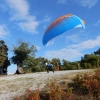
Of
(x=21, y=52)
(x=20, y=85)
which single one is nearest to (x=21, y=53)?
(x=21, y=52)

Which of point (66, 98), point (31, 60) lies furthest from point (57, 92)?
point (31, 60)

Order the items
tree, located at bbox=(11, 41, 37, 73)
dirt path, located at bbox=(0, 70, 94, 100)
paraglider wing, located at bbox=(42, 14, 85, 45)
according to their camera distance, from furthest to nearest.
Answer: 1. tree, located at bbox=(11, 41, 37, 73)
2. paraglider wing, located at bbox=(42, 14, 85, 45)
3. dirt path, located at bbox=(0, 70, 94, 100)

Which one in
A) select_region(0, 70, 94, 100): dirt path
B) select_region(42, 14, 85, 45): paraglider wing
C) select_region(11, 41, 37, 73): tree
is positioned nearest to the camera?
select_region(0, 70, 94, 100): dirt path

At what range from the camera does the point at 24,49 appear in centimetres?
4394

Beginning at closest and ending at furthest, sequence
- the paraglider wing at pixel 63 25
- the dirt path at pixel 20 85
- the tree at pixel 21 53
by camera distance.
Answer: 1. the dirt path at pixel 20 85
2. the paraglider wing at pixel 63 25
3. the tree at pixel 21 53

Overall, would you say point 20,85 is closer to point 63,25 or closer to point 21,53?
point 63,25

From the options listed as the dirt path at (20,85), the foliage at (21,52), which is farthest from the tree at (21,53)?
the dirt path at (20,85)

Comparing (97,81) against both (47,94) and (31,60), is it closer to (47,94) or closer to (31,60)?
(47,94)

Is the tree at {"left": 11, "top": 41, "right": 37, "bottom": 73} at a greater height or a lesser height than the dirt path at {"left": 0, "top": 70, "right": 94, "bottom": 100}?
greater

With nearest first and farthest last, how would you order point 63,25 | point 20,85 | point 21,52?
1. point 63,25
2. point 20,85
3. point 21,52

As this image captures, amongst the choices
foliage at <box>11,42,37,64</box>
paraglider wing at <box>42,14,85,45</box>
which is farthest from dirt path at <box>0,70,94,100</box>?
foliage at <box>11,42,37,64</box>

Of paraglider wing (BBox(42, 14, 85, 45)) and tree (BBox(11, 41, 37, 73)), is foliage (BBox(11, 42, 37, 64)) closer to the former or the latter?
tree (BBox(11, 41, 37, 73))

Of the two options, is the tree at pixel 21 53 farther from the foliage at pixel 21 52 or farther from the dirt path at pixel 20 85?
the dirt path at pixel 20 85

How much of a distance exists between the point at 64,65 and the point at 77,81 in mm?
32820
